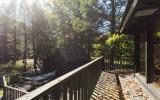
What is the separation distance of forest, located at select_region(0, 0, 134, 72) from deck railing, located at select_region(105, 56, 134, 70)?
10.4 meters

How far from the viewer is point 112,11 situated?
30719 millimetres

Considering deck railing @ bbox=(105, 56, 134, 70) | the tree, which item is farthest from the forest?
deck railing @ bbox=(105, 56, 134, 70)

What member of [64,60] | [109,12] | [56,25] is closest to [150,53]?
[64,60]

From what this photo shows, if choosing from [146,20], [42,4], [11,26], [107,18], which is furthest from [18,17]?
[146,20]

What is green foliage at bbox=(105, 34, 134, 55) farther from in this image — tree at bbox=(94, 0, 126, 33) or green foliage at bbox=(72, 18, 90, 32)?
green foliage at bbox=(72, 18, 90, 32)

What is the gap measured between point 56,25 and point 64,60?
11.9 meters

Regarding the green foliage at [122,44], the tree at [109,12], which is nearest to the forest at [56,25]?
the tree at [109,12]

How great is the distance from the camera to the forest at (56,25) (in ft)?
104

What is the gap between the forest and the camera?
31.8 metres

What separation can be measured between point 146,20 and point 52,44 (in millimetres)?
34751

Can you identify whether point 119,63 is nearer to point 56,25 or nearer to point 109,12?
point 109,12

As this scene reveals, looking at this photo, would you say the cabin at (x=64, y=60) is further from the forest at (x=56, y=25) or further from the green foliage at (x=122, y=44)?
the green foliage at (x=122, y=44)

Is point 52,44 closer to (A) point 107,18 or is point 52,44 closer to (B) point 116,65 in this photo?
(A) point 107,18

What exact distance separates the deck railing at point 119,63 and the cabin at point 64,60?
39.4 ft
